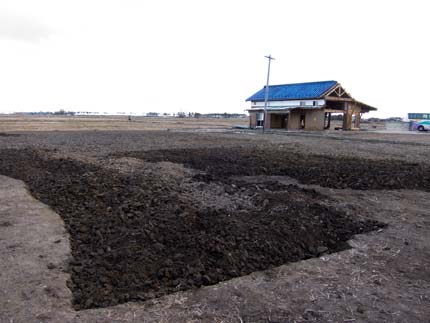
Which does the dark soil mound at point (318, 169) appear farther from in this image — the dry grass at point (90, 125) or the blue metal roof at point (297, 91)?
the blue metal roof at point (297, 91)

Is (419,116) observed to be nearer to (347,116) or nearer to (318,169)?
(347,116)

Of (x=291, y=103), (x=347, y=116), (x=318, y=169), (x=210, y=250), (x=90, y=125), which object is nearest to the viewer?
(x=210, y=250)

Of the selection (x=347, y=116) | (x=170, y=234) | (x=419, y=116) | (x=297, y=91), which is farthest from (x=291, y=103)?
(x=419, y=116)

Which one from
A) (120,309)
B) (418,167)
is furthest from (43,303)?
(418,167)

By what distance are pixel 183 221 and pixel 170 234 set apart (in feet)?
1.83

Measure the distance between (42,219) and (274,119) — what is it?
1810 inches

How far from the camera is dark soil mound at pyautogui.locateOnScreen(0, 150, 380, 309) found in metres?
4.09

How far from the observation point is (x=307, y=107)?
4534cm

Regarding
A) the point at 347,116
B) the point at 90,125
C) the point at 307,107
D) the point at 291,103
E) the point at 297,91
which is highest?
the point at 297,91

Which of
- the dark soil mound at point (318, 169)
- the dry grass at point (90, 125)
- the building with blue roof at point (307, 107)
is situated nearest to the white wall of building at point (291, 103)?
the building with blue roof at point (307, 107)

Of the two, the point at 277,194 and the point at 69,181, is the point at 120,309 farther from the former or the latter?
the point at 69,181

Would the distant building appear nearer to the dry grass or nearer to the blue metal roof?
the dry grass

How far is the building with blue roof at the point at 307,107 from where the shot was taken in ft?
148

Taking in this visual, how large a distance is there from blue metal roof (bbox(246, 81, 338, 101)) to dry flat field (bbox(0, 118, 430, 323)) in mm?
38364
